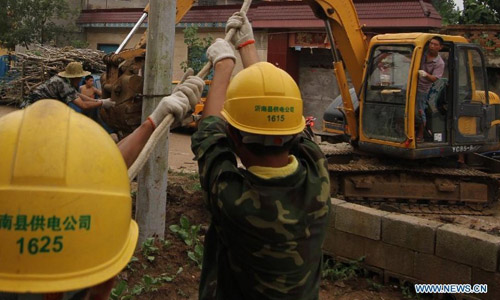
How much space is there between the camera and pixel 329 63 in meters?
18.6

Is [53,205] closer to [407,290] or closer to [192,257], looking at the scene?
[192,257]

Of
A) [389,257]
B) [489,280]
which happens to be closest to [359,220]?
[389,257]

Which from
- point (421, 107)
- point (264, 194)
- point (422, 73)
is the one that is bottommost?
point (264, 194)

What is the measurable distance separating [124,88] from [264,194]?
3061 millimetres

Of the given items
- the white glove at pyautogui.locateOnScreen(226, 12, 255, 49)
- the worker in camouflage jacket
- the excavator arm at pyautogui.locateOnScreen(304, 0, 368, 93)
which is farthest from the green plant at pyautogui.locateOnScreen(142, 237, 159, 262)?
the excavator arm at pyautogui.locateOnScreen(304, 0, 368, 93)

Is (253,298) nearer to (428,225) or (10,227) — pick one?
(10,227)

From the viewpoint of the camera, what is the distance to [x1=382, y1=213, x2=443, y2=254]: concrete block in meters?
4.94

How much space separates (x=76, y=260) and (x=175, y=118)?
143cm

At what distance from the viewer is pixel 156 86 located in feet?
15.2

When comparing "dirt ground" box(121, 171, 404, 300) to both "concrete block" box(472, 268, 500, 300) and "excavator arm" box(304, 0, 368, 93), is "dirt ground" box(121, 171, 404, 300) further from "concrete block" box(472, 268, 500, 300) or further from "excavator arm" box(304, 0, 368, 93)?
"excavator arm" box(304, 0, 368, 93)

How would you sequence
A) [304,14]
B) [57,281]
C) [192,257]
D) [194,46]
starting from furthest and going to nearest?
[194,46]
[304,14]
[192,257]
[57,281]

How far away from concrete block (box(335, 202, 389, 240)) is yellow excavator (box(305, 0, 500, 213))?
2.93 meters

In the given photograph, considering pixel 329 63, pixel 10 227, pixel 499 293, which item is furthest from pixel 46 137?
Result: pixel 329 63

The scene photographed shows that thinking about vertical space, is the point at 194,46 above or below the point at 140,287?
above
